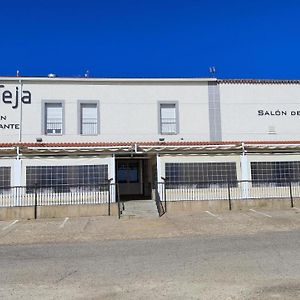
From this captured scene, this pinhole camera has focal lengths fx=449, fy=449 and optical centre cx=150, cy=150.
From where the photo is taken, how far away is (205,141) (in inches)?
997

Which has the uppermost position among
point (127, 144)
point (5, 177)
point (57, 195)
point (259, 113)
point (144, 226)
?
point (259, 113)

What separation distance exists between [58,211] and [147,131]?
296 inches

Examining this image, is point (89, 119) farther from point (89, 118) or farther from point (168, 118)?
point (168, 118)

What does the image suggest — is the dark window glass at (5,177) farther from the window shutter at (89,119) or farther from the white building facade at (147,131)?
the window shutter at (89,119)

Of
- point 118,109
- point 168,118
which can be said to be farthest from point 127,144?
point 168,118

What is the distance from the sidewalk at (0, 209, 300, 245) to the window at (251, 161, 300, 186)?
365 cm

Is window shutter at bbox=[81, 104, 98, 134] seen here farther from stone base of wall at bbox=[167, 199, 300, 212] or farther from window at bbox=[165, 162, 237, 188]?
stone base of wall at bbox=[167, 199, 300, 212]

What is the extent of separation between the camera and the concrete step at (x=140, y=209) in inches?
781

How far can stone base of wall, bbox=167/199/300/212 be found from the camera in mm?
21250

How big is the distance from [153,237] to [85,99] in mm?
13257

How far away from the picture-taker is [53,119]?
25.1 metres

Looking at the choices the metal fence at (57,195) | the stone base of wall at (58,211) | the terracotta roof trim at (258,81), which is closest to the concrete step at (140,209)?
the stone base of wall at (58,211)

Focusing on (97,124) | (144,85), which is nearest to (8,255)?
(97,124)

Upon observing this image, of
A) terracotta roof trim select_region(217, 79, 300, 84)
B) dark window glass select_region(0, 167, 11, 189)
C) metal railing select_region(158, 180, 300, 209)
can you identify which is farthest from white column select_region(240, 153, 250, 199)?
dark window glass select_region(0, 167, 11, 189)
